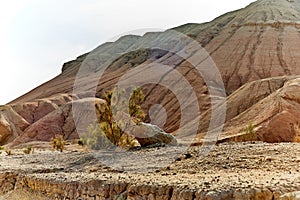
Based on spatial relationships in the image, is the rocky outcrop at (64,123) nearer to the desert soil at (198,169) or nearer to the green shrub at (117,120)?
the green shrub at (117,120)

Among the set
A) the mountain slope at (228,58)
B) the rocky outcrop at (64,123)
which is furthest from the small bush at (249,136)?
the rocky outcrop at (64,123)

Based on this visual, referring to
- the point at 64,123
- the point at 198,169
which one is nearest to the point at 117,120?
the point at 198,169

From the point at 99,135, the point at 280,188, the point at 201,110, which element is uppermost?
the point at 280,188

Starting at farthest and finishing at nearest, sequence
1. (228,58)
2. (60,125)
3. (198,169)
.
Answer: (228,58) < (60,125) < (198,169)

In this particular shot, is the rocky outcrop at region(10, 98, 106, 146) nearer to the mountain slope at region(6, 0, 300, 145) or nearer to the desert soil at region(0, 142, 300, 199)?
the mountain slope at region(6, 0, 300, 145)

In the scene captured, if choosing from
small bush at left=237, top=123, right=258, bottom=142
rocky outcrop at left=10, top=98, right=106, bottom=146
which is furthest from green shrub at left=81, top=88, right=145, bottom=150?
rocky outcrop at left=10, top=98, right=106, bottom=146

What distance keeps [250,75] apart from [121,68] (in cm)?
2864

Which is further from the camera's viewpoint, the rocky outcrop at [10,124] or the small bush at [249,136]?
the rocky outcrop at [10,124]

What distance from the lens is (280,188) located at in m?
7.73

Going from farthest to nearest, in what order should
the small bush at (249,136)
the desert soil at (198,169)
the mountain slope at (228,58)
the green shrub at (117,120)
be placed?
the mountain slope at (228,58) → the small bush at (249,136) → the green shrub at (117,120) → the desert soil at (198,169)

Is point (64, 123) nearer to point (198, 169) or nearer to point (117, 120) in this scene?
point (117, 120)

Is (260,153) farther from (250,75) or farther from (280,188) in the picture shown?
(250,75)

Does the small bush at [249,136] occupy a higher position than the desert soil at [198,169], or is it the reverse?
the desert soil at [198,169]

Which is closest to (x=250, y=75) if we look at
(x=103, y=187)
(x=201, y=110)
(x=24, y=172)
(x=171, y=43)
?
(x=201, y=110)
